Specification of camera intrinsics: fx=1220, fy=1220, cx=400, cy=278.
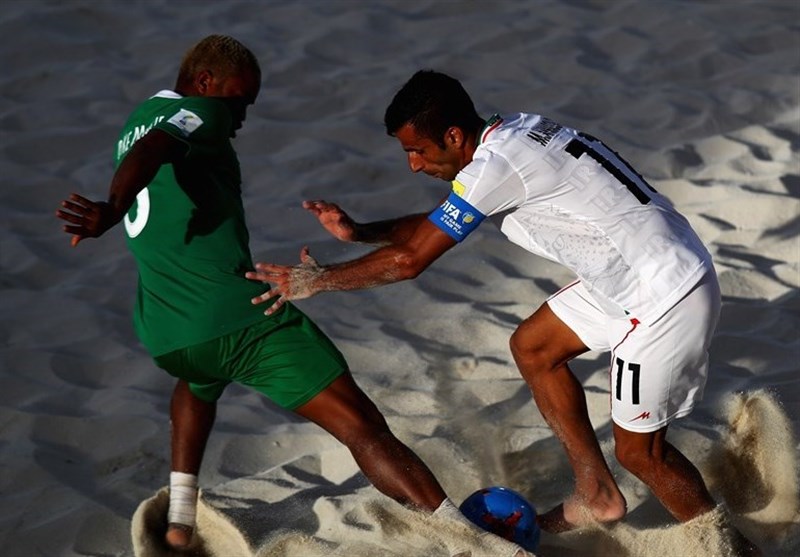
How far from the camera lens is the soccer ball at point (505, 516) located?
12.9ft

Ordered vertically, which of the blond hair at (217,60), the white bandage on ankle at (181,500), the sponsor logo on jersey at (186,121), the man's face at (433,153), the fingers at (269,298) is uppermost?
the blond hair at (217,60)

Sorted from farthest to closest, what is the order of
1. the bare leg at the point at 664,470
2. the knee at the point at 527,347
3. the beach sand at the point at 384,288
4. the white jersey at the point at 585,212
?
the beach sand at the point at 384,288, the knee at the point at 527,347, the bare leg at the point at 664,470, the white jersey at the point at 585,212

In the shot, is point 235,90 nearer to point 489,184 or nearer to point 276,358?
point 276,358

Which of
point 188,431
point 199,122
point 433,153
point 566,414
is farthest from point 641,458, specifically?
point 199,122

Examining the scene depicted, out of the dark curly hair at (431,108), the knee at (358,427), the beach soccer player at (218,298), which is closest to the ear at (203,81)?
the beach soccer player at (218,298)

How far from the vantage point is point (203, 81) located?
4.13 m

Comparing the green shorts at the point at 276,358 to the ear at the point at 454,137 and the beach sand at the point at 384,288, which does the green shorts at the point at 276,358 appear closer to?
the beach sand at the point at 384,288

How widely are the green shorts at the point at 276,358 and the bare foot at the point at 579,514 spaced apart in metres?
0.93

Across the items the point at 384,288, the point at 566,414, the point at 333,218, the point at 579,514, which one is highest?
the point at 333,218

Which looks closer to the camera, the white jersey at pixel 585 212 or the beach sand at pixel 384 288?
the white jersey at pixel 585 212

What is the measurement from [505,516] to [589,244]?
3.11ft

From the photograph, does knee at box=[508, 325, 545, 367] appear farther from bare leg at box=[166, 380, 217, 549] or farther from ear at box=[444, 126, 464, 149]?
bare leg at box=[166, 380, 217, 549]

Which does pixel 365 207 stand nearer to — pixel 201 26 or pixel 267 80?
pixel 267 80

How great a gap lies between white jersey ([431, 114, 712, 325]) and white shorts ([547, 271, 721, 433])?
0.05 m
